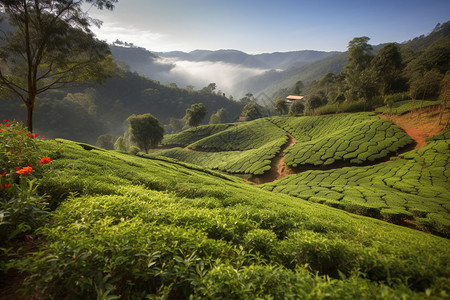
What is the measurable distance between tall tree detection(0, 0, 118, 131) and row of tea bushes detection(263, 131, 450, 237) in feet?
70.7

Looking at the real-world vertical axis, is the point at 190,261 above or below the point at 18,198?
below

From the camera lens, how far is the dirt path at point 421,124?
69.6ft

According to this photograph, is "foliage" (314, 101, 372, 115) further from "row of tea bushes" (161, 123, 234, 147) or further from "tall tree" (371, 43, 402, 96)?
"row of tea bushes" (161, 123, 234, 147)

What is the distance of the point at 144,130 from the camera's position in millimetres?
38000

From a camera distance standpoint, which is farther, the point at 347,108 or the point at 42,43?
the point at 347,108

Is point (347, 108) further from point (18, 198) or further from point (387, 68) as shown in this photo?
point (18, 198)

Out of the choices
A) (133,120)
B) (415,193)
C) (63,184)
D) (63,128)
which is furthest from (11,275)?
(63,128)

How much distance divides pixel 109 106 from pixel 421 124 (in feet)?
497

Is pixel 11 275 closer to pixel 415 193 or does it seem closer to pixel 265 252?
pixel 265 252

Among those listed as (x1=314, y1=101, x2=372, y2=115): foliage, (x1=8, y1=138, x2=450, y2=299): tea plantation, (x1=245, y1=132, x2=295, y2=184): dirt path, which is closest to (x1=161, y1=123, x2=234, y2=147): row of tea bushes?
(x1=314, y1=101, x2=372, y2=115): foliage

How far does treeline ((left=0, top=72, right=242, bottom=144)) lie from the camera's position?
92.7 meters

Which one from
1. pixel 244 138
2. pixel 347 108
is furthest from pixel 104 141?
pixel 347 108

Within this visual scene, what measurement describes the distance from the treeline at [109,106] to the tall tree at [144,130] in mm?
64312

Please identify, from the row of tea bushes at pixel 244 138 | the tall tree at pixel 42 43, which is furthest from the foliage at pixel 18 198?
the row of tea bushes at pixel 244 138
